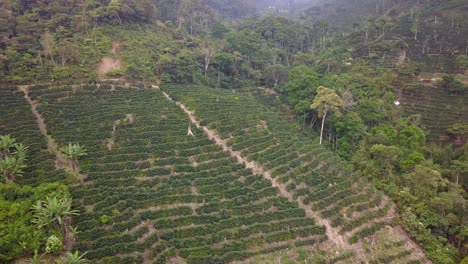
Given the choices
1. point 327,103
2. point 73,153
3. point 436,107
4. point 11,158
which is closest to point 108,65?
point 73,153

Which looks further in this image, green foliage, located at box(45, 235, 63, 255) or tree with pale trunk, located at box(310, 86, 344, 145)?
tree with pale trunk, located at box(310, 86, 344, 145)

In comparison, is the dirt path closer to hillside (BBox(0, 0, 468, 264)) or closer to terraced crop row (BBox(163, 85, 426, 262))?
hillside (BBox(0, 0, 468, 264))

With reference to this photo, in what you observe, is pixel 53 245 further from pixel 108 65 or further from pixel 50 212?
pixel 108 65

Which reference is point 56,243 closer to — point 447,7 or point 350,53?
point 350,53

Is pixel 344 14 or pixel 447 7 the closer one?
pixel 447 7

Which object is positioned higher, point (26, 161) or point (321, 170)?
point (26, 161)

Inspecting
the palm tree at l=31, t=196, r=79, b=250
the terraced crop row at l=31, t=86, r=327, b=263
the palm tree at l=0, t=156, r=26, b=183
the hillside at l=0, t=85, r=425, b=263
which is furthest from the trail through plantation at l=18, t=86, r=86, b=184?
the palm tree at l=31, t=196, r=79, b=250

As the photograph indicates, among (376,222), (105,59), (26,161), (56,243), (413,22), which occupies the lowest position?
(376,222)

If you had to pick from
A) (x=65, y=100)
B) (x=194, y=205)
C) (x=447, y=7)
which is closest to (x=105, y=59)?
(x=65, y=100)
